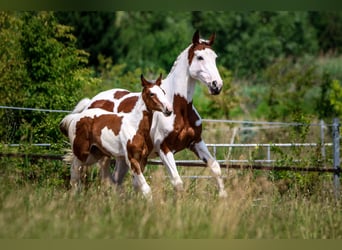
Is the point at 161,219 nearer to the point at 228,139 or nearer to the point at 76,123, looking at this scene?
the point at 76,123

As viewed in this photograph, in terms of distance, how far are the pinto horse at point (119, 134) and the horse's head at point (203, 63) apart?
0.40m

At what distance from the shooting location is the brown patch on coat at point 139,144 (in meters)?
8.28

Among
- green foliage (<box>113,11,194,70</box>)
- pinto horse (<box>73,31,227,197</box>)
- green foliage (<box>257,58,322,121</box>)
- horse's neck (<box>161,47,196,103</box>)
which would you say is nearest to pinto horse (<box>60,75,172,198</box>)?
pinto horse (<box>73,31,227,197</box>)

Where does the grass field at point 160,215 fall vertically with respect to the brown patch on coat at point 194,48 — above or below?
below

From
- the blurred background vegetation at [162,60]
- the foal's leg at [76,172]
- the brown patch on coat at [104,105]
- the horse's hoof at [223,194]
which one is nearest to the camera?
the horse's hoof at [223,194]

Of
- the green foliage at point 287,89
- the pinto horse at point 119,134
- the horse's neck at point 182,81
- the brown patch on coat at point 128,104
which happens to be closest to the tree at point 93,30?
the green foliage at point 287,89

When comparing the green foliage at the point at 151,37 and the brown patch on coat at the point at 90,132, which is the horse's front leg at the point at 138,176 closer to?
the brown patch on coat at the point at 90,132

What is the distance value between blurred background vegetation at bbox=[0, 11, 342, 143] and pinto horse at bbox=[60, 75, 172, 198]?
4.23ft

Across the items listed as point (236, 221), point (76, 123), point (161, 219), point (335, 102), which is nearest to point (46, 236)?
point (161, 219)

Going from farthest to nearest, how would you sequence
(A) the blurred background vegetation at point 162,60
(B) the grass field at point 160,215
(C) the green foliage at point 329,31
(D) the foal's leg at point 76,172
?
(C) the green foliage at point 329,31
(A) the blurred background vegetation at point 162,60
(D) the foal's leg at point 76,172
(B) the grass field at point 160,215

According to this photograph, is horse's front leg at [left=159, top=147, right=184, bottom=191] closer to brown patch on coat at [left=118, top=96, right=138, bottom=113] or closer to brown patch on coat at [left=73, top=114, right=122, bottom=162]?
brown patch on coat at [left=73, top=114, right=122, bottom=162]

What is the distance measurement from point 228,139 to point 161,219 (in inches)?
316

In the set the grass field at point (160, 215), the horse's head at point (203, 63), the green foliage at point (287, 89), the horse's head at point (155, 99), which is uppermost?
the green foliage at point (287, 89)

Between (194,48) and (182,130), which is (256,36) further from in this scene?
(182,130)
